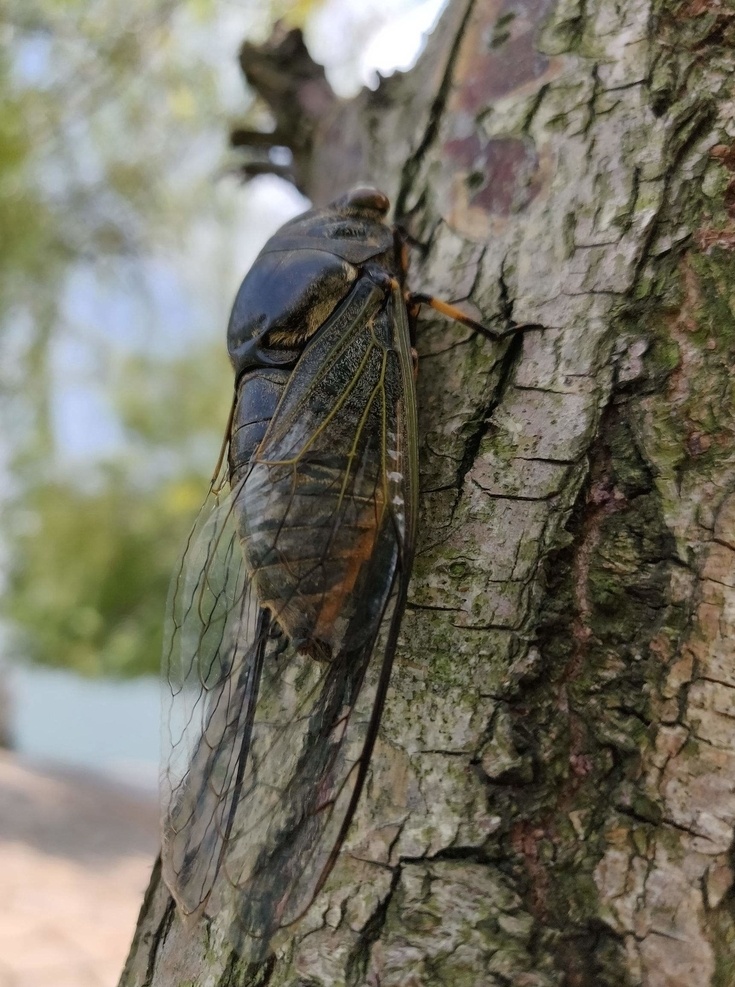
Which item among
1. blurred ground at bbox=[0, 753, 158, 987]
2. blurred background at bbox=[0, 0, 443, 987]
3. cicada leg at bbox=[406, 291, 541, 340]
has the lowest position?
blurred ground at bbox=[0, 753, 158, 987]

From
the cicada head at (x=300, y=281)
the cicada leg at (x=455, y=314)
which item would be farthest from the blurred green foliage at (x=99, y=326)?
the cicada leg at (x=455, y=314)

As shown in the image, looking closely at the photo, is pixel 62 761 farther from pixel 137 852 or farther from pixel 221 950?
pixel 221 950

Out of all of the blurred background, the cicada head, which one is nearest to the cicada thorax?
the cicada head

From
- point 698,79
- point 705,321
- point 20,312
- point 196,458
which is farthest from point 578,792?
point 196,458

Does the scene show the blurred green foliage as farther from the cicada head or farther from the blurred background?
the cicada head

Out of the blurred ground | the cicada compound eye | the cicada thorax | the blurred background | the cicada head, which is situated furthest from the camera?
the blurred background

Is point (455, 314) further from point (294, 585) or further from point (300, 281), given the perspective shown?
point (294, 585)

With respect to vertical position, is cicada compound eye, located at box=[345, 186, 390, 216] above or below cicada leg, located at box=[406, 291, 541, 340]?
above
